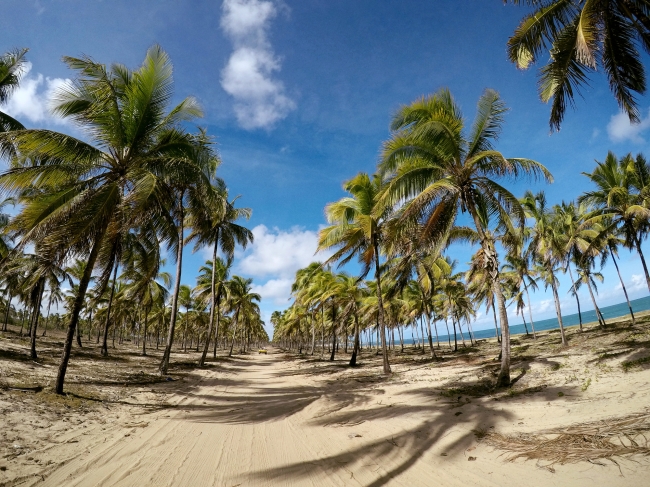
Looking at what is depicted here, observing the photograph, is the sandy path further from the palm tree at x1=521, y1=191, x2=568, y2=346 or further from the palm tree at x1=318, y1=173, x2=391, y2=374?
the palm tree at x1=521, y1=191, x2=568, y2=346

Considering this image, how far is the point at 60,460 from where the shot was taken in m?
4.25

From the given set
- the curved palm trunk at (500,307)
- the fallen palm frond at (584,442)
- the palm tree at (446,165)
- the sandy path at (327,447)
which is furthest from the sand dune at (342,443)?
the palm tree at (446,165)

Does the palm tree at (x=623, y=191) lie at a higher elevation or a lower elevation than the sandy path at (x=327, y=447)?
higher

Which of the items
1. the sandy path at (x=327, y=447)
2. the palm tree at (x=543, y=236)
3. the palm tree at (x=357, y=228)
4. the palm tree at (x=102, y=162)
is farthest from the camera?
the palm tree at (x=543, y=236)

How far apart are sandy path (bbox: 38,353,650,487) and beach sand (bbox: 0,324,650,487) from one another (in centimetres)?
2

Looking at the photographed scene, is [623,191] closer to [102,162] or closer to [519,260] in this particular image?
[519,260]

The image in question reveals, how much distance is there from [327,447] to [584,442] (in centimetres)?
376

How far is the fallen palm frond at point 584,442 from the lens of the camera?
3.69 metres

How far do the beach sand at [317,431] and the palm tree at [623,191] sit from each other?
34.3 ft

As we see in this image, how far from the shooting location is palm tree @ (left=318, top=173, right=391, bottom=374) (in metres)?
14.5

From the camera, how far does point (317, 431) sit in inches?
246

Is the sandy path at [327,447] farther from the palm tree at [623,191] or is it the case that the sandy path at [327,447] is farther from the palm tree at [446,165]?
the palm tree at [623,191]

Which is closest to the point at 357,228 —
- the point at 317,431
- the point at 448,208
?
the point at 448,208

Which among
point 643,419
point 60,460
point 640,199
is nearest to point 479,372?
point 643,419
